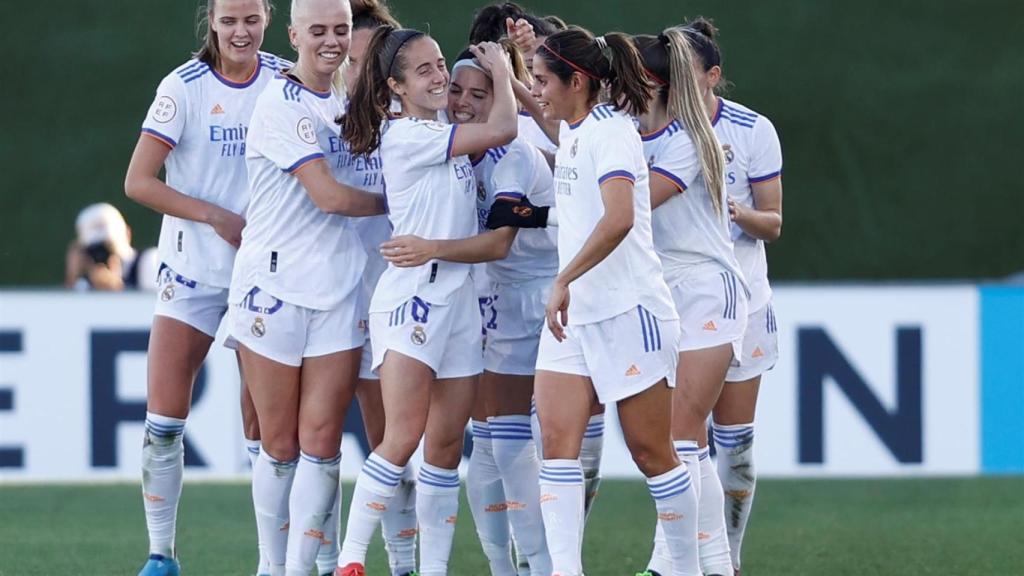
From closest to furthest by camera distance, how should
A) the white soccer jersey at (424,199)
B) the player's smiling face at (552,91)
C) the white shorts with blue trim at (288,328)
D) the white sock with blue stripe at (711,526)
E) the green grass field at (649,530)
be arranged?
the player's smiling face at (552,91) → the white soccer jersey at (424,199) → the white shorts with blue trim at (288,328) → the white sock with blue stripe at (711,526) → the green grass field at (649,530)

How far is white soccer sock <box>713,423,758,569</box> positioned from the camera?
529cm

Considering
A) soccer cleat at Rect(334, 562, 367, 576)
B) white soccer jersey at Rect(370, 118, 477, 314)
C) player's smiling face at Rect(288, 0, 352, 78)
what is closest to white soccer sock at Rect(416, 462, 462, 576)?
A: soccer cleat at Rect(334, 562, 367, 576)

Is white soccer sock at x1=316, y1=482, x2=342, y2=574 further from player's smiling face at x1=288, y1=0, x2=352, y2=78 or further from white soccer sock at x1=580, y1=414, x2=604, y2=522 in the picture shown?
player's smiling face at x1=288, y1=0, x2=352, y2=78

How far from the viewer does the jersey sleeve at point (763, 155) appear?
5.14 meters

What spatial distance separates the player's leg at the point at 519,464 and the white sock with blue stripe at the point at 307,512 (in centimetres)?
55

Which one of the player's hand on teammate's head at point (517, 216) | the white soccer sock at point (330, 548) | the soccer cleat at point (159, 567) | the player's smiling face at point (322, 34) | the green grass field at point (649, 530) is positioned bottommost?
the green grass field at point (649, 530)

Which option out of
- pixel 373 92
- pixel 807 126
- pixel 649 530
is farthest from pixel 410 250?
pixel 807 126

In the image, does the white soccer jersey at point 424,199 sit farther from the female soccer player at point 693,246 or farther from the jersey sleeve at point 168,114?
the jersey sleeve at point 168,114

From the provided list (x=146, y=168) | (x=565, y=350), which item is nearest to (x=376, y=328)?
(x=565, y=350)

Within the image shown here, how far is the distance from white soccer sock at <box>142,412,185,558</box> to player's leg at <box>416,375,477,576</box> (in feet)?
2.74

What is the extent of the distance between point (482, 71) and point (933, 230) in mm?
5642

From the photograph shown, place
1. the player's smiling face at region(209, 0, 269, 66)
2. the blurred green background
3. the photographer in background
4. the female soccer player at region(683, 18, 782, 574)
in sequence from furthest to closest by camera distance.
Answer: the blurred green background, the photographer in background, the female soccer player at region(683, 18, 782, 574), the player's smiling face at region(209, 0, 269, 66)

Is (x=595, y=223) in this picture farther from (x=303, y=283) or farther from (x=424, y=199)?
(x=303, y=283)

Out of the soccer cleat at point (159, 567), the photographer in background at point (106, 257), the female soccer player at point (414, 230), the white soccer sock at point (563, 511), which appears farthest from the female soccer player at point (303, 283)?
the photographer in background at point (106, 257)
